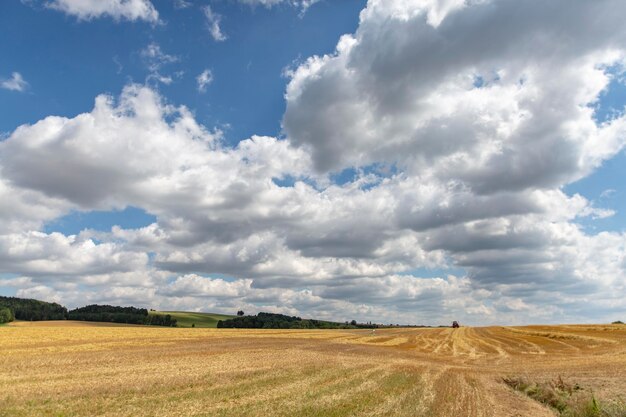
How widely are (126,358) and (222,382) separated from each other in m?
16.4

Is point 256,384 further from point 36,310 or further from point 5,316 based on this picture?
point 36,310

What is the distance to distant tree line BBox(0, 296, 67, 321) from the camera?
562ft

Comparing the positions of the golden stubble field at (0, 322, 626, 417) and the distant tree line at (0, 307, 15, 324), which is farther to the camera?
the distant tree line at (0, 307, 15, 324)

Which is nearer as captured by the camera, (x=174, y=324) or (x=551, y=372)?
(x=551, y=372)

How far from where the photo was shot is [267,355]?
48906 millimetres

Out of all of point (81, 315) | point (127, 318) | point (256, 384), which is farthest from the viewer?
point (81, 315)

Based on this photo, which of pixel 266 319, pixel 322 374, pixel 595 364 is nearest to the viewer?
pixel 322 374

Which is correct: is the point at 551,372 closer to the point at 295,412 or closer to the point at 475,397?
the point at 475,397

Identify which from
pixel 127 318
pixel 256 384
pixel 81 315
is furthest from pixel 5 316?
pixel 256 384

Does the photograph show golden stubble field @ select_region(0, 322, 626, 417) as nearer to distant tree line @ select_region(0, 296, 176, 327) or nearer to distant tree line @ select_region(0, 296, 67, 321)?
distant tree line @ select_region(0, 296, 176, 327)

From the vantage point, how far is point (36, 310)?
17975 cm

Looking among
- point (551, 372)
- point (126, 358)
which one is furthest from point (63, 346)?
point (551, 372)

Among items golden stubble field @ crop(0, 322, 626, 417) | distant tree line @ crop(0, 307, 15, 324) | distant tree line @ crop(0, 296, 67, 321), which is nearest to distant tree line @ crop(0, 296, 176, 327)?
distant tree line @ crop(0, 296, 67, 321)

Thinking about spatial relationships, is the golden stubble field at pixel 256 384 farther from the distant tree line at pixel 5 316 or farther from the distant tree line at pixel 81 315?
the distant tree line at pixel 81 315
